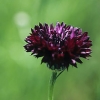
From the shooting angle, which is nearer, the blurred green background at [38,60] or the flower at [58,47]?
the flower at [58,47]

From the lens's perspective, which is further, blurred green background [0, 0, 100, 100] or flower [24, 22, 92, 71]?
blurred green background [0, 0, 100, 100]

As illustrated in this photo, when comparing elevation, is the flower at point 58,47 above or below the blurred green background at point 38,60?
below

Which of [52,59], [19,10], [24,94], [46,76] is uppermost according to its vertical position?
[19,10]

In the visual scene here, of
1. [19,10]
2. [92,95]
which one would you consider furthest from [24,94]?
[19,10]

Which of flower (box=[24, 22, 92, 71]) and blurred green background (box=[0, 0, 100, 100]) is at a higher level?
blurred green background (box=[0, 0, 100, 100])

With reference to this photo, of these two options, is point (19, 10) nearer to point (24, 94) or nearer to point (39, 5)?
point (39, 5)
